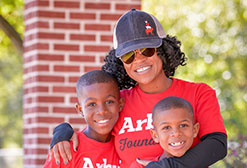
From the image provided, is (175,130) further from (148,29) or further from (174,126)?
(148,29)

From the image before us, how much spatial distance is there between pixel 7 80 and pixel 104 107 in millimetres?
20261

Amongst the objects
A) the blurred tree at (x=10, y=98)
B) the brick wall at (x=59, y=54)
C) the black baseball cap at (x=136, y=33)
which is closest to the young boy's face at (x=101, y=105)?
the black baseball cap at (x=136, y=33)

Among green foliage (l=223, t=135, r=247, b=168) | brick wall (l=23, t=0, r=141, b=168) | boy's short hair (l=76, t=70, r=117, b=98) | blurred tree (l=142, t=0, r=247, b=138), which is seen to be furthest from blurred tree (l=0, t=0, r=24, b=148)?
boy's short hair (l=76, t=70, r=117, b=98)

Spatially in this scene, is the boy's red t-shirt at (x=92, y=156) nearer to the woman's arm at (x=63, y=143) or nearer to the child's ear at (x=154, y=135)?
the woman's arm at (x=63, y=143)

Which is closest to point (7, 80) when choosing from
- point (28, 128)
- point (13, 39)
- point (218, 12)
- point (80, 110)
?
point (218, 12)

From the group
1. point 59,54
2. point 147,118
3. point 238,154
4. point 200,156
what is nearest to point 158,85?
point 147,118

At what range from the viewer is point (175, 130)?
2.59 meters

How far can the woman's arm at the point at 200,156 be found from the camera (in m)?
2.50

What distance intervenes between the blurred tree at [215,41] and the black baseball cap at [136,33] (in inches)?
358

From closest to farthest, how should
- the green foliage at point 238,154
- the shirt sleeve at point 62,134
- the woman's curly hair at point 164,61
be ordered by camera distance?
the shirt sleeve at point 62,134 → the woman's curly hair at point 164,61 → the green foliage at point 238,154

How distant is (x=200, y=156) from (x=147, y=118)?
1.67 feet

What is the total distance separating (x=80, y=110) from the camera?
3.11 metres

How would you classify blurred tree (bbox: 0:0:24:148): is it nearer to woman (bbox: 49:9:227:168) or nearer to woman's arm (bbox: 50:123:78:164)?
woman's arm (bbox: 50:123:78:164)

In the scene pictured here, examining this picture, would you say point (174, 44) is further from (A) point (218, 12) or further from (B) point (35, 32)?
(A) point (218, 12)
